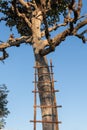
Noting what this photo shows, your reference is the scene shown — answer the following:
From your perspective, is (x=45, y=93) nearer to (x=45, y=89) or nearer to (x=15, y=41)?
(x=45, y=89)

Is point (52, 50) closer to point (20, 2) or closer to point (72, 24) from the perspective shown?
point (72, 24)

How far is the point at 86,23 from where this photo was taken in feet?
64.0

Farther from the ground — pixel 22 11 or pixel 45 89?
pixel 22 11

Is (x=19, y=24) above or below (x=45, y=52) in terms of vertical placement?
above

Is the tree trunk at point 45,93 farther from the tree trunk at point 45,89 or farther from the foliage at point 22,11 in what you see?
the foliage at point 22,11

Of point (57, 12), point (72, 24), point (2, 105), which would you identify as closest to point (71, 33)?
point (72, 24)

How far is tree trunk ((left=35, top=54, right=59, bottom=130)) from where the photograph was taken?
18609mm

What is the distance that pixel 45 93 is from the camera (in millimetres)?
19453

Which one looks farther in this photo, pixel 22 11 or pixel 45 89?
pixel 22 11

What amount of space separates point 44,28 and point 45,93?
16.6 feet

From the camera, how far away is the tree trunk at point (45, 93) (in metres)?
18.6

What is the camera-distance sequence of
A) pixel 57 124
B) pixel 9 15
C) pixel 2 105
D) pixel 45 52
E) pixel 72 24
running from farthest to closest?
1. pixel 2 105
2. pixel 9 15
3. pixel 45 52
4. pixel 72 24
5. pixel 57 124

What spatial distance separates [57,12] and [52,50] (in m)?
6.40

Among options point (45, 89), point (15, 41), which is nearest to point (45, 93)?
point (45, 89)
